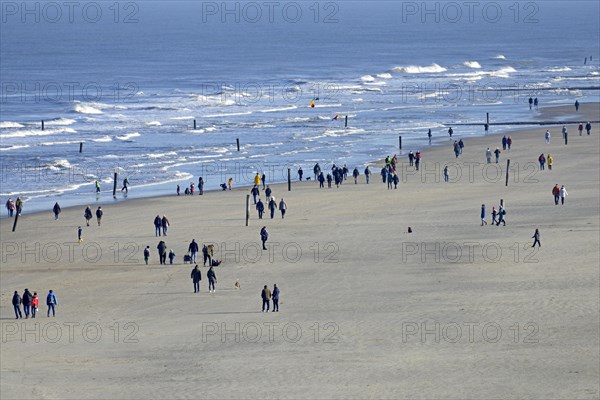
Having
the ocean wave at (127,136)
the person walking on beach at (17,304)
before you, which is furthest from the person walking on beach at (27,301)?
the ocean wave at (127,136)

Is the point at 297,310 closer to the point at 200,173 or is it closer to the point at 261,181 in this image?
the point at 261,181

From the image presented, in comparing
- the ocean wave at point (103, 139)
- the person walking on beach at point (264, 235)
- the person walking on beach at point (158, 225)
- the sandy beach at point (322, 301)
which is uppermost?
the ocean wave at point (103, 139)

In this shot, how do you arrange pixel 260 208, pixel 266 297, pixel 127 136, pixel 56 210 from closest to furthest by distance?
pixel 266 297 < pixel 260 208 < pixel 56 210 < pixel 127 136

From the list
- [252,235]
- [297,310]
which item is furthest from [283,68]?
[297,310]

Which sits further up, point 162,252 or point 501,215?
point 501,215

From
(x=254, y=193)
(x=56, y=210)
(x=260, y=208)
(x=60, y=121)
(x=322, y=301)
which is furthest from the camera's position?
(x=60, y=121)

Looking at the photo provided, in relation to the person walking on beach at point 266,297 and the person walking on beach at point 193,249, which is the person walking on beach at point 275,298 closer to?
the person walking on beach at point 266,297

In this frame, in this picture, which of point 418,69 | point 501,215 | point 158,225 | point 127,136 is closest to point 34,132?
point 127,136

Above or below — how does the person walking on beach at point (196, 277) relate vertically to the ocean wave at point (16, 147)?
below

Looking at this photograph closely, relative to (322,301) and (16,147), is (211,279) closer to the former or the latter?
(322,301)
